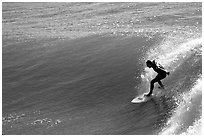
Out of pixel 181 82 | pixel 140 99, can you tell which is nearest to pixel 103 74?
pixel 140 99

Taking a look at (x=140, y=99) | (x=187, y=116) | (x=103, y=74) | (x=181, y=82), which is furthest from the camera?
(x=103, y=74)

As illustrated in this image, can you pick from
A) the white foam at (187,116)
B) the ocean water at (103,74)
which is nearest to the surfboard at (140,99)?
the ocean water at (103,74)

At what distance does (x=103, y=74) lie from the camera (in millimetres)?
22391

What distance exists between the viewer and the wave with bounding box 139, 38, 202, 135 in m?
14.7

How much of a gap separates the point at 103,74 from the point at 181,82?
5.64m

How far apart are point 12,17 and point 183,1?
73.0ft

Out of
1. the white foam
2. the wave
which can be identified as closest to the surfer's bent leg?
the wave

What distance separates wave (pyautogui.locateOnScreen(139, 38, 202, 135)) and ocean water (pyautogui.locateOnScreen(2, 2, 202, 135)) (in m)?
0.04

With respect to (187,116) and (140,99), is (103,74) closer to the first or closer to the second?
(140,99)

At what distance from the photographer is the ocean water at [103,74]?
1650cm

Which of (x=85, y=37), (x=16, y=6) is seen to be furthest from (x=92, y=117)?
(x=16, y=6)

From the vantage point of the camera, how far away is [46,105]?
19953mm

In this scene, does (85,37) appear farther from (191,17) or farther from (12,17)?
(12,17)

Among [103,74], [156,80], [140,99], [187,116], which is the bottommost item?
[187,116]
